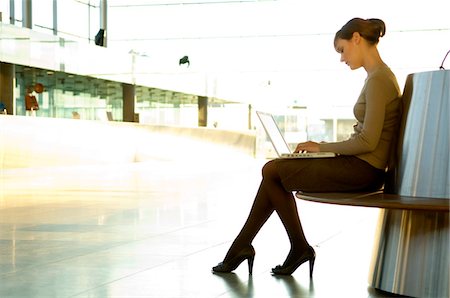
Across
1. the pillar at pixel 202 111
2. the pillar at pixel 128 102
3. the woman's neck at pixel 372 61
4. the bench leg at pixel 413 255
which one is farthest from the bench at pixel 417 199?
the pillar at pixel 202 111

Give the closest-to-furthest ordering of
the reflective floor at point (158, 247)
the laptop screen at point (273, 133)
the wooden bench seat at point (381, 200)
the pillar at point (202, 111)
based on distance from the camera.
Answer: the wooden bench seat at point (381, 200) → the reflective floor at point (158, 247) → the laptop screen at point (273, 133) → the pillar at point (202, 111)

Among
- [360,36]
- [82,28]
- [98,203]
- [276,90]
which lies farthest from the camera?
[276,90]

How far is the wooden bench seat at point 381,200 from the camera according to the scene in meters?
4.04

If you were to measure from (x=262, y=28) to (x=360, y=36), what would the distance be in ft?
107

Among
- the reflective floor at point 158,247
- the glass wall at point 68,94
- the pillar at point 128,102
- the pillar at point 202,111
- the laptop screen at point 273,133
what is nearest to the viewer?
the reflective floor at point 158,247

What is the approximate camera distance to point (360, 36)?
4.84m

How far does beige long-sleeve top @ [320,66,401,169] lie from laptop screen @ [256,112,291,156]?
0.32 metres

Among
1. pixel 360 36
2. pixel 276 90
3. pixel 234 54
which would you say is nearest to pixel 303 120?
pixel 276 90

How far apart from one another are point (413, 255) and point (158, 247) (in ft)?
8.17

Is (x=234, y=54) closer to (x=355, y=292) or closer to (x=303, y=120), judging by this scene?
(x=303, y=120)

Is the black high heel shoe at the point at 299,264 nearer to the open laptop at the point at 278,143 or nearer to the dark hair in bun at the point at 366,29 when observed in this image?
the open laptop at the point at 278,143

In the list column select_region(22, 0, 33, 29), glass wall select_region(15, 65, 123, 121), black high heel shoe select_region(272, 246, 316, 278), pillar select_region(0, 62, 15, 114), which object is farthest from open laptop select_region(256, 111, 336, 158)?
column select_region(22, 0, 33, 29)

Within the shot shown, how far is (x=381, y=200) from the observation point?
4219 millimetres

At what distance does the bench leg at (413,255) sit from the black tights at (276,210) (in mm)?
598
